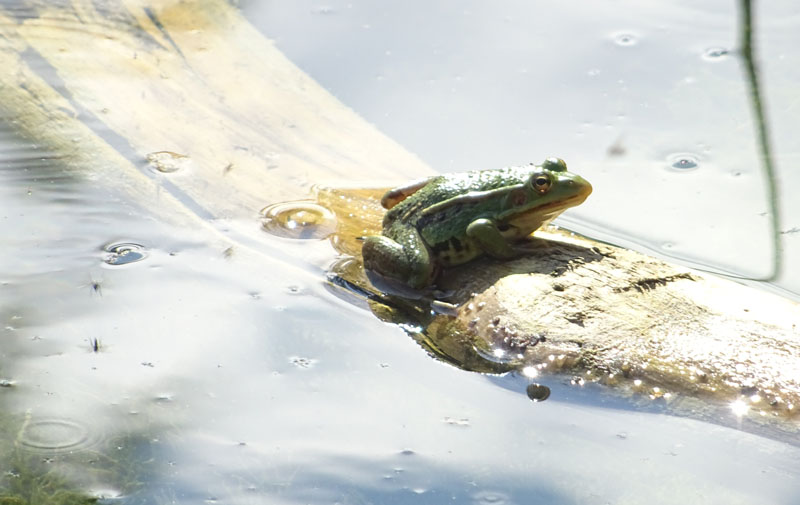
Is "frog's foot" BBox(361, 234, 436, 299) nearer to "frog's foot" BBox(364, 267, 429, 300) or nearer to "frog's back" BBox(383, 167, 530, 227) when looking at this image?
"frog's foot" BBox(364, 267, 429, 300)

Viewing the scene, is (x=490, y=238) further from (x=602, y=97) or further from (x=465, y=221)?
(x=602, y=97)

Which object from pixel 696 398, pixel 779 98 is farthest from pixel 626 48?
pixel 696 398

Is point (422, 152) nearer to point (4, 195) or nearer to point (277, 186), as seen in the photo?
point (277, 186)

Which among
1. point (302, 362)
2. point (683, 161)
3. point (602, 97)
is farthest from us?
point (602, 97)

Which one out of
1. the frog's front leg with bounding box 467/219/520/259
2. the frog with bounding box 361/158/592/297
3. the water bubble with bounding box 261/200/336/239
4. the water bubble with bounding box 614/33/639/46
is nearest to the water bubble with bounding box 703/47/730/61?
the water bubble with bounding box 614/33/639/46

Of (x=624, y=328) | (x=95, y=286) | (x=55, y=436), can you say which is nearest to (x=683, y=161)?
(x=624, y=328)

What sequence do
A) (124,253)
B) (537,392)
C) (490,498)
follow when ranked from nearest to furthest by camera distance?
(490,498) < (537,392) < (124,253)

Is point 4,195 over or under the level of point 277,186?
under

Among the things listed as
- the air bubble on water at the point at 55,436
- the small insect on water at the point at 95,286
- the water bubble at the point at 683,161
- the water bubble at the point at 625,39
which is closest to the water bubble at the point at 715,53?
the water bubble at the point at 625,39
